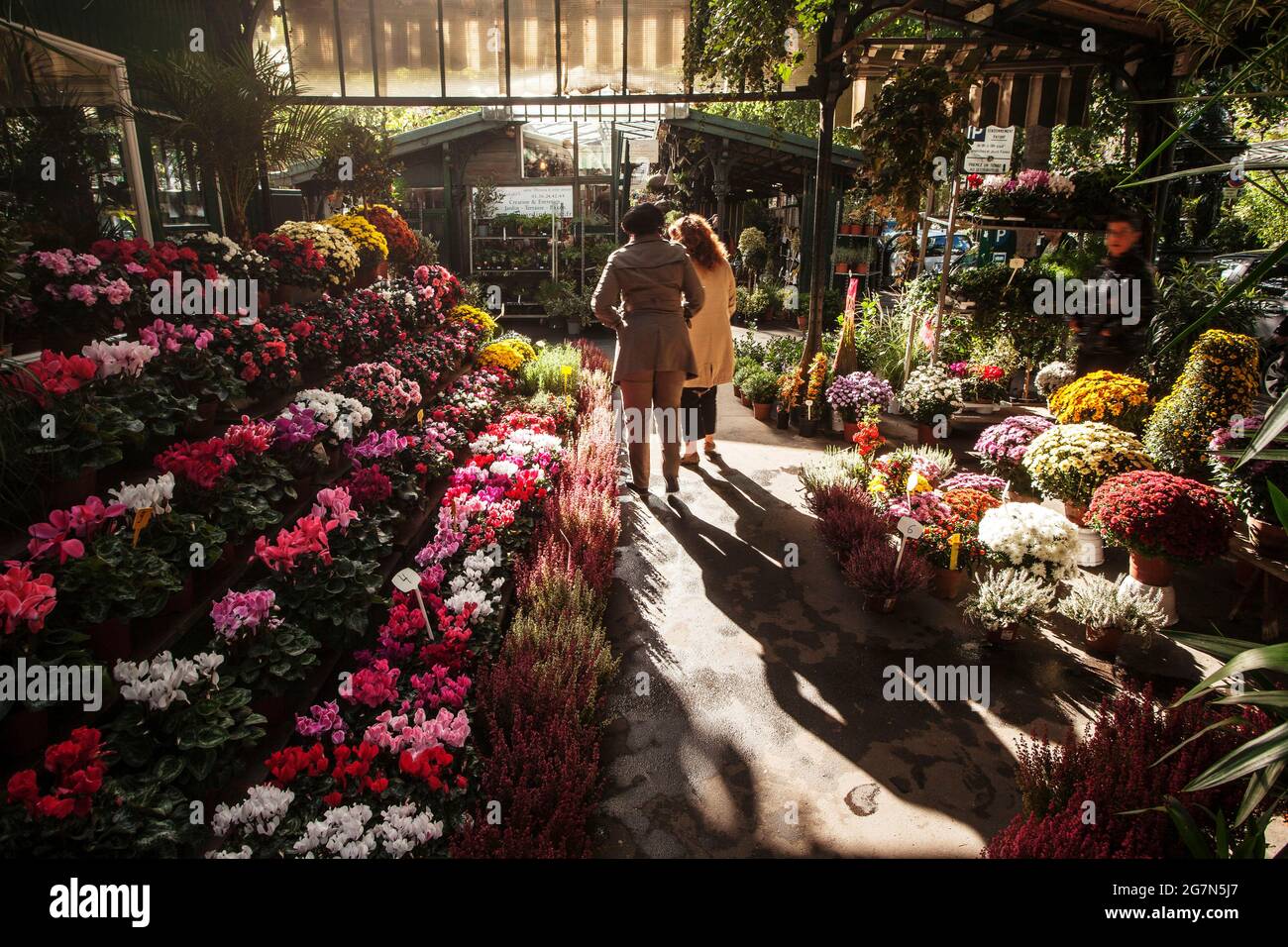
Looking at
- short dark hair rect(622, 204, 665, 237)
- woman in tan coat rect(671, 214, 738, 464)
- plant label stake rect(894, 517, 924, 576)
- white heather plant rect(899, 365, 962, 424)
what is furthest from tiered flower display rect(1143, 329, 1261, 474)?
short dark hair rect(622, 204, 665, 237)

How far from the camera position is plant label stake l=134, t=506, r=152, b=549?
2541 mm

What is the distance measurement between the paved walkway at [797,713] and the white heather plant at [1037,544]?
41cm

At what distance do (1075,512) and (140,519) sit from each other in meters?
5.48

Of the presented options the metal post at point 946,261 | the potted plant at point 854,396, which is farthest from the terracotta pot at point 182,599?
the metal post at point 946,261

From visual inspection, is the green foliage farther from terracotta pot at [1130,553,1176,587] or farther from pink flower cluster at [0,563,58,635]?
pink flower cluster at [0,563,58,635]

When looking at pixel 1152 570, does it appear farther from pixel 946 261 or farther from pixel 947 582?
pixel 946 261

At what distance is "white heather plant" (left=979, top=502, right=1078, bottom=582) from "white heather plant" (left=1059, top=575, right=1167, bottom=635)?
0.64 ft

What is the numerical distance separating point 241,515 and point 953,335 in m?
8.70

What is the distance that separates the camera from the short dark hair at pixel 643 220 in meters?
5.41

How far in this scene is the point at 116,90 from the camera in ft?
19.0

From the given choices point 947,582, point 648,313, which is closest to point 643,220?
point 648,313

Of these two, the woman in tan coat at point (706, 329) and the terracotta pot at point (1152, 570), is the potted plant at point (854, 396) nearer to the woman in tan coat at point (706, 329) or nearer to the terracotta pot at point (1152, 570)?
the woman in tan coat at point (706, 329)
